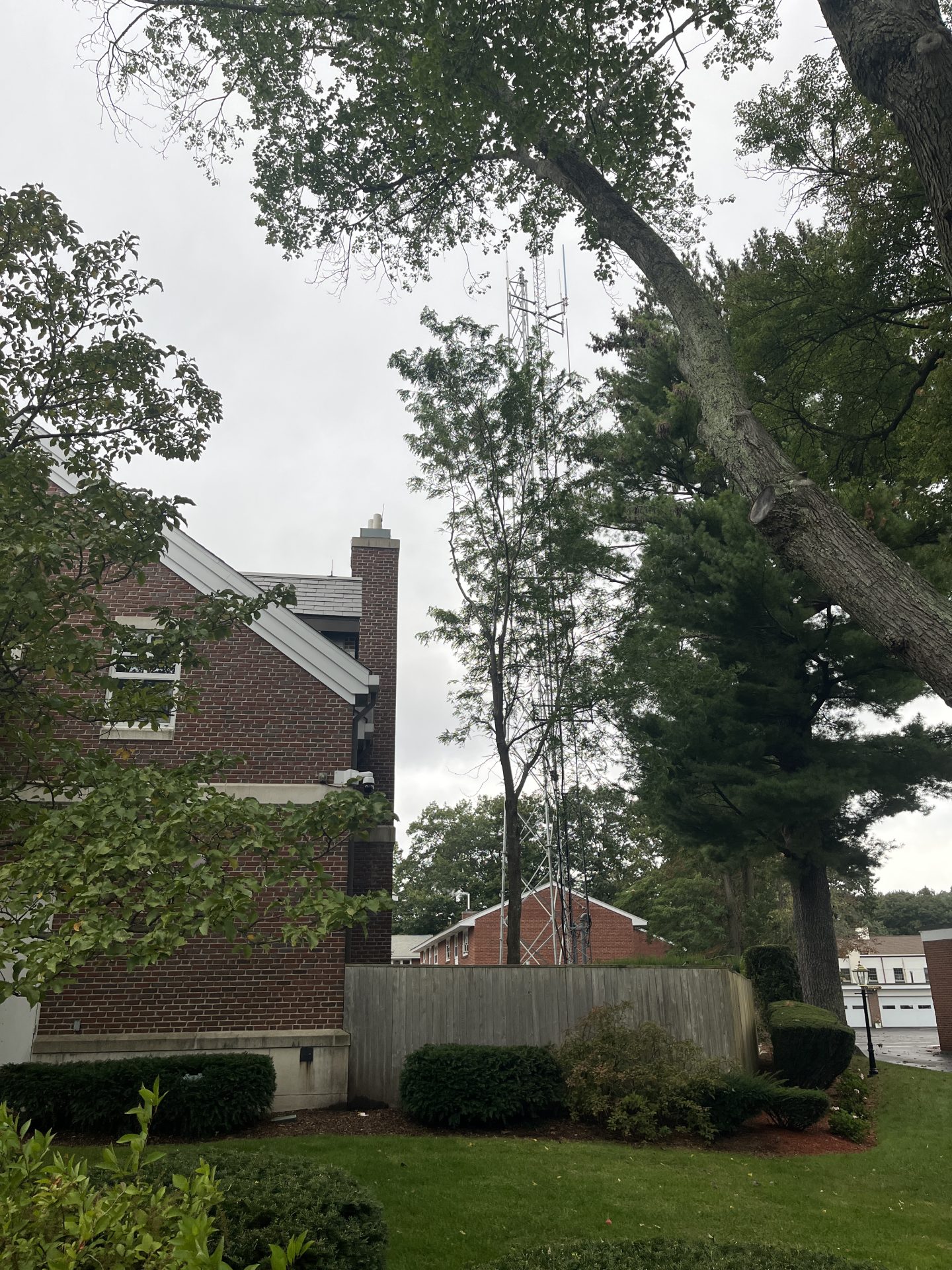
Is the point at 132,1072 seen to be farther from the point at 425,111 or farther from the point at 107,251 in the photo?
the point at 425,111

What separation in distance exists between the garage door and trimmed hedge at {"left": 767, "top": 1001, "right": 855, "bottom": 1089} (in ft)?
132

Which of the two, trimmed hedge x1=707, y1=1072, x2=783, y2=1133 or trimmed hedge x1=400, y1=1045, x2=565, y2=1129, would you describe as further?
trimmed hedge x1=707, y1=1072, x2=783, y2=1133

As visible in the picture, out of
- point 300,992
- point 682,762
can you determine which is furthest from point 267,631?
point 682,762

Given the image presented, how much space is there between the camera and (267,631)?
13.5m

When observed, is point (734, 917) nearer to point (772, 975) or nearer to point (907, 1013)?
point (772, 975)

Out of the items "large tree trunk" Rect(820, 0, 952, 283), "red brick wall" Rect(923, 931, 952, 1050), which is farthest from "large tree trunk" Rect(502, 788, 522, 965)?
"red brick wall" Rect(923, 931, 952, 1050)

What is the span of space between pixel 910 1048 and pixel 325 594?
2356 centimetres

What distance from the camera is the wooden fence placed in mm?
12781

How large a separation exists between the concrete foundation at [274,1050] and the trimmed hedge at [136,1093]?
60cm

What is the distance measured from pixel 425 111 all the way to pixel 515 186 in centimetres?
305

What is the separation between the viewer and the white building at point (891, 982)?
48503 mm

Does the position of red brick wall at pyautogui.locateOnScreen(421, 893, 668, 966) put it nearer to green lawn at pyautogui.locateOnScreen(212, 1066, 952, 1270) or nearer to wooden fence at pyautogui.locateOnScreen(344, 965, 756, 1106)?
wooden fence at pyautogui.locateOnScreen(344, 965, 756, 1106)

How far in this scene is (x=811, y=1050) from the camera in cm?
1402

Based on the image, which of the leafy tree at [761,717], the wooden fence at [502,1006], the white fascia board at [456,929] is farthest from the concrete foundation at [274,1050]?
the white fascia board at [456,929]
